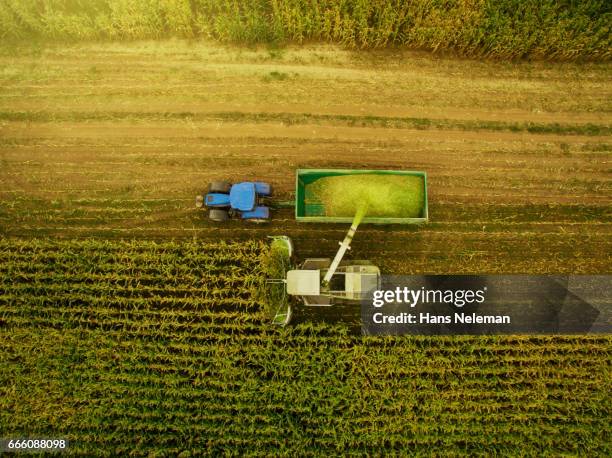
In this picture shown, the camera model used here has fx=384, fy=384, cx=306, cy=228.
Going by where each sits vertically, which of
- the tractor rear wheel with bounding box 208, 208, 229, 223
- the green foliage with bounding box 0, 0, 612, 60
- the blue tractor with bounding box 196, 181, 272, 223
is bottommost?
the tractor rear wheel with bounding box 208, 208, 229, 223

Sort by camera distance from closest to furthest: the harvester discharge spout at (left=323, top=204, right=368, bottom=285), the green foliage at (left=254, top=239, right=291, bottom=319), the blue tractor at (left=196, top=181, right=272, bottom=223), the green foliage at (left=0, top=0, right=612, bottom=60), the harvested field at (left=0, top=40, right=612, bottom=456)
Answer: the harvester discharge spout at (left=323, top=204, right=368, bottom=285) < the harvested field at (left=0, top=40, right=612, bottom=456) < the green foliage at (left=254, top=239, right=291, bottom=319) < the blue tractor at (left=196, top=181, right=272, bottom=223) < the green foliage at (left=0, top=0, right=612, bottom=60)

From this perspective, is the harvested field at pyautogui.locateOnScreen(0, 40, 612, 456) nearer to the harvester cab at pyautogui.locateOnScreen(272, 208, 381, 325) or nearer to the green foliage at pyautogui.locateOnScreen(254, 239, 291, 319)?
the green foliage at pyautogui.locateOnScreen(254, 239, 291, 319)

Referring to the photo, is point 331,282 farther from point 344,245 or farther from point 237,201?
point 237,201

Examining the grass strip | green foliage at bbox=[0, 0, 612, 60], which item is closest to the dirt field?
the grass strip

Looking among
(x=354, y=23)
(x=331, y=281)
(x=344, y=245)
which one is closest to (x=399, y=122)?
(x=354, y=23)

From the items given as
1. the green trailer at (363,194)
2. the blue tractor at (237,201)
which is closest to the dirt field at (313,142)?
the blue tractor at (237,201)

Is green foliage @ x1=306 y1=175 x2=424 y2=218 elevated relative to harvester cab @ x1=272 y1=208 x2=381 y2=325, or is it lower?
elevated

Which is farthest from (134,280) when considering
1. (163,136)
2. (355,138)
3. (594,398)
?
(594,398)

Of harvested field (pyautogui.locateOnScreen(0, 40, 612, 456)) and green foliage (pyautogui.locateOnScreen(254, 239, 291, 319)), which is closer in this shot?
harvested field (pyautogui.locateOnScreen(0, 40, 612, 456))
